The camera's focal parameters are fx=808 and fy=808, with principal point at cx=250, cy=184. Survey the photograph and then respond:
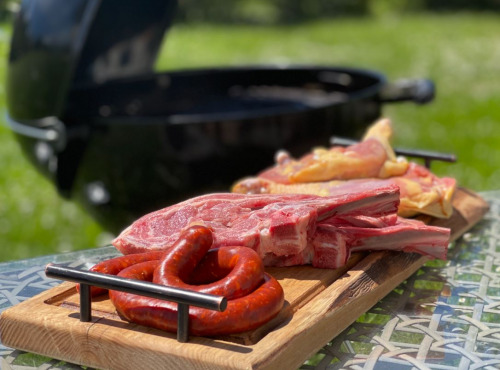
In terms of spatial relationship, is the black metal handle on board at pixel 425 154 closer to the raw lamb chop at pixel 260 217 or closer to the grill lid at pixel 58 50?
the raw lamb chop at pixel 260 217

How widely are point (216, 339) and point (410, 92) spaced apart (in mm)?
3019

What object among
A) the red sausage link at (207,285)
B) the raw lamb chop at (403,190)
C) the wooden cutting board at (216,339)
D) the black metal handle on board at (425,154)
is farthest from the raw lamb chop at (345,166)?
the red sausage link at (207,285)

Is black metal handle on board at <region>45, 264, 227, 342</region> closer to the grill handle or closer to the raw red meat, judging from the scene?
the raw red meat

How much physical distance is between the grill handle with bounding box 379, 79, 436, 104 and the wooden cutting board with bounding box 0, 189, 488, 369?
91.3 inches

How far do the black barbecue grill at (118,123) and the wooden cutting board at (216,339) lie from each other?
1.72 meters

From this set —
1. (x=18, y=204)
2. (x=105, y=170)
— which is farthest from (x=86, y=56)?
(x=18, y=204)

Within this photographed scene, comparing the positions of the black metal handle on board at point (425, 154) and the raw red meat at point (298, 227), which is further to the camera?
the black metal handle on board at point (425, 154)

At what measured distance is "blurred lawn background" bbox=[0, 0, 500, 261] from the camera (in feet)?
21.5

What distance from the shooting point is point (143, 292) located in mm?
1863

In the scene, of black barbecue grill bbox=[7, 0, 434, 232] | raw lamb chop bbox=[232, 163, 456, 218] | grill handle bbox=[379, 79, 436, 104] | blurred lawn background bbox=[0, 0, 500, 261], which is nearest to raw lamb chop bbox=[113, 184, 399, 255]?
raw lamb chop bbox=[232, 163, 456, 218]

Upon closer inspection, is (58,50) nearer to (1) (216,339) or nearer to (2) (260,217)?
(2) (260,217)

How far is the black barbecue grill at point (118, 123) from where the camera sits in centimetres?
400

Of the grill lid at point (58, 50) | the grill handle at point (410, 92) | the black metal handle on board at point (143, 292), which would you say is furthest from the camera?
the grill handle at point (410, 92)

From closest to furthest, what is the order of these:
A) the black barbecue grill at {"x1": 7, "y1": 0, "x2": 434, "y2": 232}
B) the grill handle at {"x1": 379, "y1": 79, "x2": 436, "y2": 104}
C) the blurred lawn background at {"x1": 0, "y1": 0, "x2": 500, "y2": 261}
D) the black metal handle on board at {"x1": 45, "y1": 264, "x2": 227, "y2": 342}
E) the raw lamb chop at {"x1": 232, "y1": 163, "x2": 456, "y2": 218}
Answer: the black metal handle on board at {"x1": 45, "y1": 264, "x2": 227, "y2": 342}, the raw lamb chop at {"x1": 232, "y1": 163, "x2": 456, "y2": 218}, the black barbecue grill at {"x1": 7, "y1": 0, "x2": 434, "y2": 232}, the grill handle at {"x1": 379, "y1": 79, "x2": 436, "y2": 104}, the blurred lawn background at {"x1": 0, "y1": 0, "x2": 500, "y2": 261}
